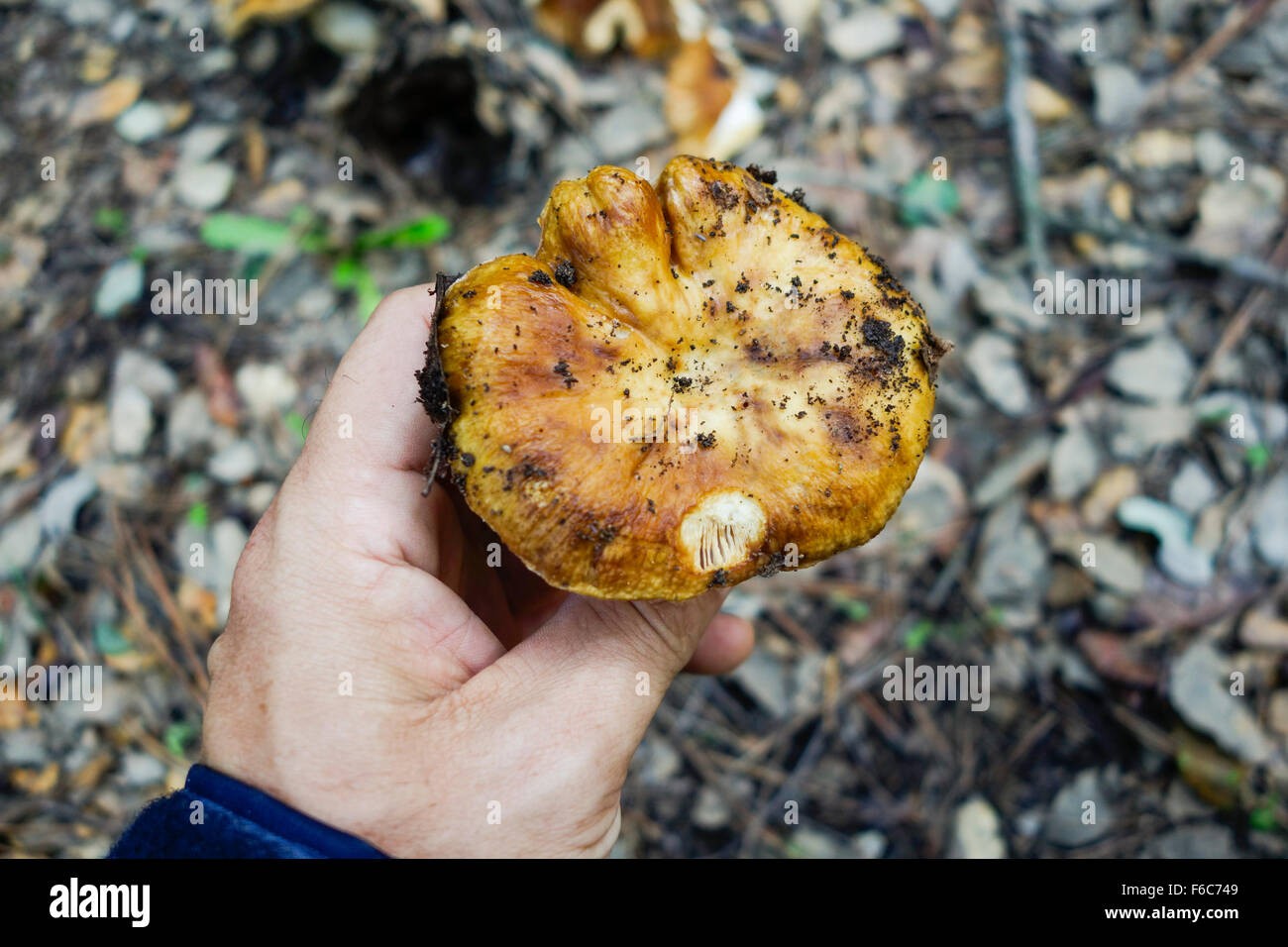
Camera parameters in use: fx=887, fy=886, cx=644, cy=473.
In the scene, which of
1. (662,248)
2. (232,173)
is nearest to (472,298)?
(662,248)

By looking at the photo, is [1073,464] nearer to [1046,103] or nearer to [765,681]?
Answer: [765,681]

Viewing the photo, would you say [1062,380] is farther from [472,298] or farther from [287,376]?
[287,376]

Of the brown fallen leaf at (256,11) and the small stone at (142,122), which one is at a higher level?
the brown fallen leaf at (256,11)

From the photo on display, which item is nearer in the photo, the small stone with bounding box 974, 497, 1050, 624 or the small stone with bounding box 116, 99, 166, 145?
the small stone with bounding box 974, 497, 1050, 624

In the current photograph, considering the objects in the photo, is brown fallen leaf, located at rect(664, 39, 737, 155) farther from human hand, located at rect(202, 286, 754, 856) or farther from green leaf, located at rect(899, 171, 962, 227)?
human hand, located at rect(202, 286, 754, 856)

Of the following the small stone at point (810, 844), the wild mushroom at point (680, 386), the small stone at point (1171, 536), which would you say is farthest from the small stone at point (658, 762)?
the small stone at point (1171, 536)

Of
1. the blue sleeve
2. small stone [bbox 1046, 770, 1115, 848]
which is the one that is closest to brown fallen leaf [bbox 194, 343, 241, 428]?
the blue sleeve

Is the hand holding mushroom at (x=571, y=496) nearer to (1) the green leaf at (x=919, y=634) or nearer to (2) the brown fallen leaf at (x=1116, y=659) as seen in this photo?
(1) the green leaf at (x=919, y=634)
